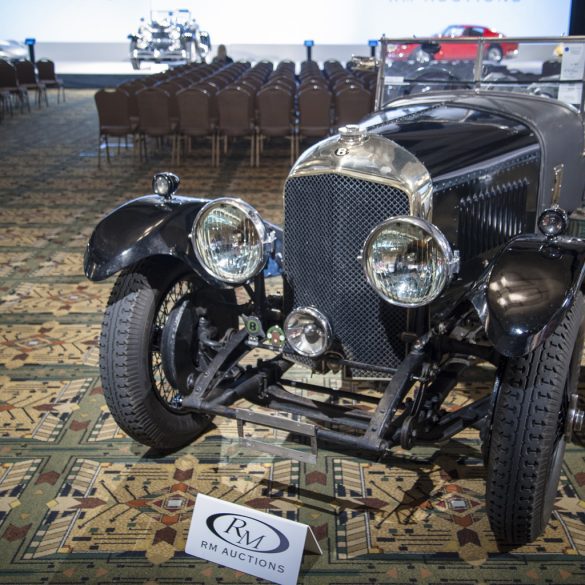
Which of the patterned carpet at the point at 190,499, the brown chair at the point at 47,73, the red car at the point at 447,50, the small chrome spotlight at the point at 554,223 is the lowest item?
the patterned carpet at the point at 190,499

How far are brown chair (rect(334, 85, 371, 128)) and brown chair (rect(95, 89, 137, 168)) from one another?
2.41 m

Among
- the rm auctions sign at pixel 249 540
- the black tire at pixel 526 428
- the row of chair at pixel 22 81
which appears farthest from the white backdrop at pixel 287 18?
the rm auctions sign at pixel 249 540

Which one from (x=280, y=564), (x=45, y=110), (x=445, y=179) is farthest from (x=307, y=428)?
(x=45, y=110)

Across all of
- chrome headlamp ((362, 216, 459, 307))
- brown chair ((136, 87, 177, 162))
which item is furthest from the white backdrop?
chrome headlamp ((362, 216, 459, 307))

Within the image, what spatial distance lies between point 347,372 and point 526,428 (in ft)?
2.63

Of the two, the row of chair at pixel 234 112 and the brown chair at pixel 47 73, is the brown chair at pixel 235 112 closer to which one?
the row of chair at pixel 234 112

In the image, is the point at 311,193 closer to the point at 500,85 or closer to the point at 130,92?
the point at 500,85

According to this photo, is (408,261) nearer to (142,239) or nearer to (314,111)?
(142,239)

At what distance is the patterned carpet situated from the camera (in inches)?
94.5

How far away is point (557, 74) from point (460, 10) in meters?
13.4

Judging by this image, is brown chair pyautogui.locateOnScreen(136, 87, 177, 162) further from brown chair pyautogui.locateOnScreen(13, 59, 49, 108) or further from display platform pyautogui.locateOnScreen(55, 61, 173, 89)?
display platform pyautogui.locateOnScreen(55, 61, 173, 89)

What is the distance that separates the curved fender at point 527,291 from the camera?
2.13m

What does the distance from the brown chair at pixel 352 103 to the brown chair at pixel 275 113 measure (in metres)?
0.56

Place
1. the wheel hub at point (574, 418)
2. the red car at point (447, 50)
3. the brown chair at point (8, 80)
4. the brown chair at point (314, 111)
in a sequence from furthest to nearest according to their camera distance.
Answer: the brown chair at point (8, 80), the brown chair at point (314, 111), the red car at point (447, 50), the wheel hub at point (574, 418)
